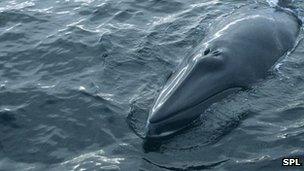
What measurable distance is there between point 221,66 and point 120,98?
294 cm

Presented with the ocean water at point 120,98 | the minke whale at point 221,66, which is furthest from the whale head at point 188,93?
the ocean water at point 120,98

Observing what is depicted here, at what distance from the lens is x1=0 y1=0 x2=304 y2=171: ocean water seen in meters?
11.3

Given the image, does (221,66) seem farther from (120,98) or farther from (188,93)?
(120,98)

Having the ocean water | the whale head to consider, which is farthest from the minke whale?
the ocean water

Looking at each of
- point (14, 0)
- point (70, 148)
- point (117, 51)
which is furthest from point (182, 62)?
point (14, 0)

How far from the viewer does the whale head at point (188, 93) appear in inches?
464

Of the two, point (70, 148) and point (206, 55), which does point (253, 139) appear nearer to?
point (206, 55)

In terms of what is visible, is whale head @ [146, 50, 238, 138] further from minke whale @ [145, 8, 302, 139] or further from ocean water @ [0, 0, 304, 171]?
ocean water @ [0, 0, 304, 171]

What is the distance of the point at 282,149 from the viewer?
444 inches

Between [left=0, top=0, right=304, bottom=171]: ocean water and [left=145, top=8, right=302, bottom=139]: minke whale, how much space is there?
33 centimetres

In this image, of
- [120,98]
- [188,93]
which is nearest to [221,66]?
[188,93]

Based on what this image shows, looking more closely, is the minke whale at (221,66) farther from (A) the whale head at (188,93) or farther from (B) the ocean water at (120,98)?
(B) the ocean water at (120,98)

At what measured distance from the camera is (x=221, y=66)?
1306 centimetres

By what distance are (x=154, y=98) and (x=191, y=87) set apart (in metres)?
1.22
